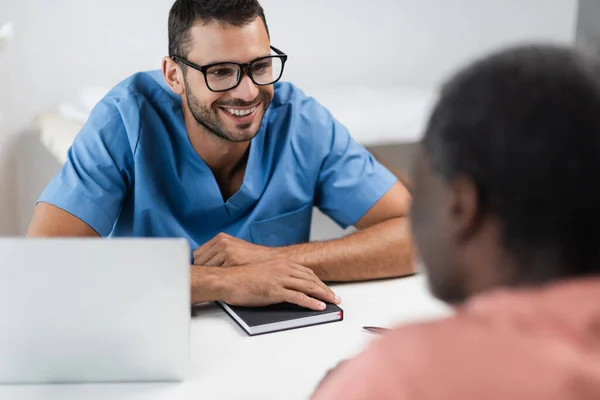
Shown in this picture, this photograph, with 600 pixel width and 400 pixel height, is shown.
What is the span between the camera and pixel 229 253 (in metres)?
1.31

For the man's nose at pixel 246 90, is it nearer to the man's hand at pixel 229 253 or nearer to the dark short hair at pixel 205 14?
the dark short hair at pixel 205 14

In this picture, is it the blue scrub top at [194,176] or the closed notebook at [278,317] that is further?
the blue scrub top at [194,176]

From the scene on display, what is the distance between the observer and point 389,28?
248 centimetres

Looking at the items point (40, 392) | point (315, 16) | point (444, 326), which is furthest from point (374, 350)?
point (315, 16)

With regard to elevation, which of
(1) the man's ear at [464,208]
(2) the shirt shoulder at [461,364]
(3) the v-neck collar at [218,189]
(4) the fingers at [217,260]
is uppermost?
(1) the man's ear at [464,208]

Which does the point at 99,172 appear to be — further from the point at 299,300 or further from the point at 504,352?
the point at 504,352

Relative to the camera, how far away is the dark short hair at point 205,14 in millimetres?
1414

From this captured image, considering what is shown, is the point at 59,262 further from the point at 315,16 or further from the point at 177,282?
the point at 315,16

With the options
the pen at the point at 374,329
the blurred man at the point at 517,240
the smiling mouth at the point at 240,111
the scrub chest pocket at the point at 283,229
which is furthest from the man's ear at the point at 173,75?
the blurred man at the point at 517,240

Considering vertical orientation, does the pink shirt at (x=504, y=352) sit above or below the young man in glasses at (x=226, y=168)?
above

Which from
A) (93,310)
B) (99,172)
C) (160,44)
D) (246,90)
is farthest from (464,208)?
(160,44)

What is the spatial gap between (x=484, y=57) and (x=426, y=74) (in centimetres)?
208

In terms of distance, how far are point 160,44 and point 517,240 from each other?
184 centimetres

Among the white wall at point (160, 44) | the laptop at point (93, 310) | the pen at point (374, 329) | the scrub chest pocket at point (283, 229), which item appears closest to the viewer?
the laptop at point (93, 310)
